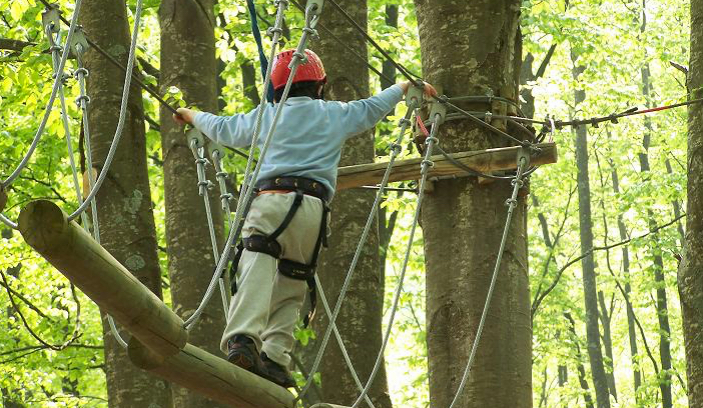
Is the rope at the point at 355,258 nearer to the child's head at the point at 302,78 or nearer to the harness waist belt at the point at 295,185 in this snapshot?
the harness waist belt at the point at 295,185

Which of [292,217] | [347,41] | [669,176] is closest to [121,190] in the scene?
[292,217]

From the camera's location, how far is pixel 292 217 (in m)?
3.99

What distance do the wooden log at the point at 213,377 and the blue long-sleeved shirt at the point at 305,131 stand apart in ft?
2.74

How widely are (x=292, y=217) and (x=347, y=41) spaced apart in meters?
3.50

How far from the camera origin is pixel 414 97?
4531 mm

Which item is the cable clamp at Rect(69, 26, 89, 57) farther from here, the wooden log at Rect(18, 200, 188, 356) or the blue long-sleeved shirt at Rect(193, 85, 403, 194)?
the wooden log at Rect(18, 200, 188, 356)

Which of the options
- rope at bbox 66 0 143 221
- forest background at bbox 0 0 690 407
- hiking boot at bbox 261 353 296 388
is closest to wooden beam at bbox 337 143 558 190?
hiking boot at bbox 261 353 296 388

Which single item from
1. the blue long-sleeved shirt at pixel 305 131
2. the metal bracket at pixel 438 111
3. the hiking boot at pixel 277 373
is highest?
the metal bracket at pixel 438 111

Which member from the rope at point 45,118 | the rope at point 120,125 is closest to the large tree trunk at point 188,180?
the rope at point 120,125

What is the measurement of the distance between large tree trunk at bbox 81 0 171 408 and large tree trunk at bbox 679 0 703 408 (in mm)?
2882

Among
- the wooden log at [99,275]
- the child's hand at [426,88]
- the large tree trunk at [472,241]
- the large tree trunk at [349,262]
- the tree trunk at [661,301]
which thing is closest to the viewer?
the wooden log at [99,275]

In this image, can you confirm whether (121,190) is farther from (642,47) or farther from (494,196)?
(642,47)

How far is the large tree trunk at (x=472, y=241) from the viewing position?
482cm

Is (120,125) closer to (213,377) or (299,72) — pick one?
(213,377)
